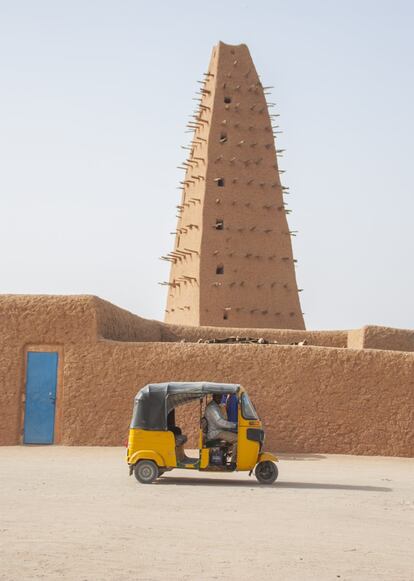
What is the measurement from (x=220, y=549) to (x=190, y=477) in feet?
19.6

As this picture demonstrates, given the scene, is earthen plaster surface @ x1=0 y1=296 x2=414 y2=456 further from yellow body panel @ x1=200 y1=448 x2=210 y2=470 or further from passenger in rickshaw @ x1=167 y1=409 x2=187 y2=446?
yellow body panel @ x1=200 y1=448 x2=210 y2=470

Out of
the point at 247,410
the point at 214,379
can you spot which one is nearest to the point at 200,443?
the point at 247,410

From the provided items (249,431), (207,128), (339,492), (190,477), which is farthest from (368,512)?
(207,128)

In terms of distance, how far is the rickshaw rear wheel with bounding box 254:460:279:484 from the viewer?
467 inches

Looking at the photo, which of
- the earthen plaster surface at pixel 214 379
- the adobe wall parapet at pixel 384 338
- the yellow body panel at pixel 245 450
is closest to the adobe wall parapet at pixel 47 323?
the earthen plaster surface at pixel 214 379

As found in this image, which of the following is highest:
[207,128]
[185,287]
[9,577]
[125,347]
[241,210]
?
[207,128]

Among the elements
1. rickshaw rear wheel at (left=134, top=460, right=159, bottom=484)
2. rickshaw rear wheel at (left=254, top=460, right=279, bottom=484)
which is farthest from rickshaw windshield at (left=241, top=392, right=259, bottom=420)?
rickshaw rear wheel at (left=134, top=460, right=159, bottom=484)

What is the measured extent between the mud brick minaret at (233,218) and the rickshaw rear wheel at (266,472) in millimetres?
16755

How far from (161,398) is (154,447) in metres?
0.64

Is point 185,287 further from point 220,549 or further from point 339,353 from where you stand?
point 220,549

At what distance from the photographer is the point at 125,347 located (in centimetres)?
1717

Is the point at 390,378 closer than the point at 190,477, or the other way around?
the point at 190,477

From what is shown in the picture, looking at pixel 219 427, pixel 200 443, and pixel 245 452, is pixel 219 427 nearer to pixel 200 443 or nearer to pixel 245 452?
pixel 200 443

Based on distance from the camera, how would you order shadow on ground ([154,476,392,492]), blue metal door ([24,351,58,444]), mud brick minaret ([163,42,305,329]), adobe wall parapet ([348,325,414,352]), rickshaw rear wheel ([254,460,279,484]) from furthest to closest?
mud brick minaret ([163,42,305,329]) → adobe wall parapet ([348,325,414,352]) → blue metal door ([24,351,58,444]) → rickshaw rear wheel ([254,460,279,484]) → shadow on ground ([154,476,392,492])
